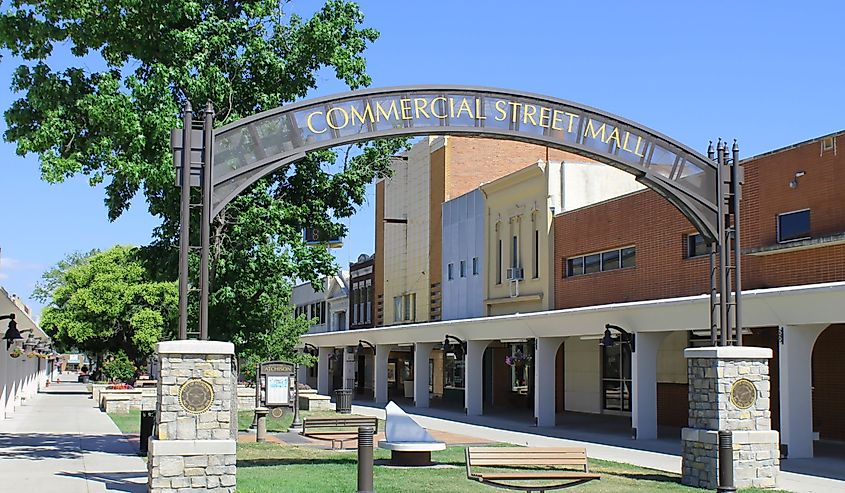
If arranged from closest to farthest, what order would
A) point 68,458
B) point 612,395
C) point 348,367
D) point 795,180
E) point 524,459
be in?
point 524,459
point 68,458
point 795,180
point 612,395
point 348,367

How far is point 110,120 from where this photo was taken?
20094mm

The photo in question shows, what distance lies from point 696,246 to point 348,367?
105ft

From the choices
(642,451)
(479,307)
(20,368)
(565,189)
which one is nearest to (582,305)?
(565,189)

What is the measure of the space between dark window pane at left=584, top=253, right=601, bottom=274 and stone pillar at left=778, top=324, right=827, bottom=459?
11.6 m

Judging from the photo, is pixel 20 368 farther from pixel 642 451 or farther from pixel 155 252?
pixel 642 451

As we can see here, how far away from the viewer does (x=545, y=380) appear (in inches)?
1199

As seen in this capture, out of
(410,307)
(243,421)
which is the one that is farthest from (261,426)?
(410,307)

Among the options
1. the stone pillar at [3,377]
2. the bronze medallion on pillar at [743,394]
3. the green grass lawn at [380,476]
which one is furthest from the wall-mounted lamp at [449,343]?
the bronze medallion on pillar at [743,394]

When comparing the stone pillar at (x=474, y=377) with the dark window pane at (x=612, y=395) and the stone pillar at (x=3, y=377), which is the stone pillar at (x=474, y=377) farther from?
the stone pillar at (x=3, y=377)

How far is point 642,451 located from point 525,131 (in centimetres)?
922

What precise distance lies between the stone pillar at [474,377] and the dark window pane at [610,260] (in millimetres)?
5738

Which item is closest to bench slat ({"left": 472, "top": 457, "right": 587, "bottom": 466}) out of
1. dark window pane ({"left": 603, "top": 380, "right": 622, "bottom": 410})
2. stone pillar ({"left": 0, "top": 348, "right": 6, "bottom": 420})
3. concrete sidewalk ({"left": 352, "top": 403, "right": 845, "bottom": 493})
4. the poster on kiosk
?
concrete sidewalk ({"left": 352, "top": 403, "right": 845, "bottom": 493})

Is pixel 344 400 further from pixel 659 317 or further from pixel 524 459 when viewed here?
pixel 524 459

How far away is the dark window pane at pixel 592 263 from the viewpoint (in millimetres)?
32125
